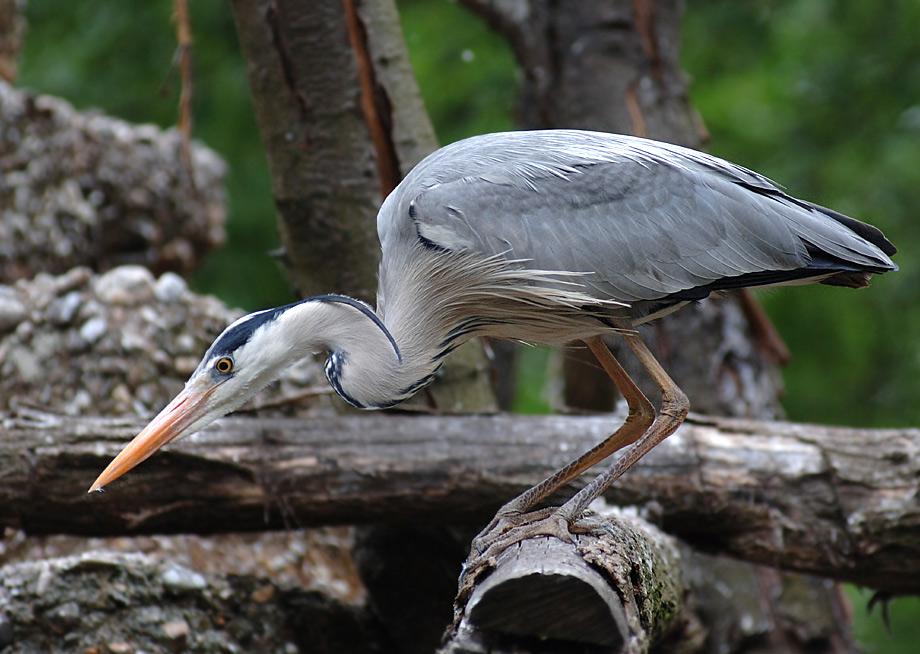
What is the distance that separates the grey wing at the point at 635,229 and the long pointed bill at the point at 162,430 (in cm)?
89

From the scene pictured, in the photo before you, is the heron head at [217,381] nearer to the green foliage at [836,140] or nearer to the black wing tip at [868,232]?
the black wing tip at [868,232]

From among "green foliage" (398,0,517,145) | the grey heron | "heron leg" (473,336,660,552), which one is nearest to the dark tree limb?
"heron leg" (473,336,660,552)

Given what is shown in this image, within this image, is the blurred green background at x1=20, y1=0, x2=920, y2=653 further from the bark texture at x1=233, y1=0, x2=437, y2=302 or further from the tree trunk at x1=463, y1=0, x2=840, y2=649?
the bark texture at x1=233, y1=0, x2=437, y2=302

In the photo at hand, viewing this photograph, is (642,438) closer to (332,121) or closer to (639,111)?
(332,121)

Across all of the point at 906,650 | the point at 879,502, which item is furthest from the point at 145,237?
the point at 906,650

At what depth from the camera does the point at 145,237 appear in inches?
274

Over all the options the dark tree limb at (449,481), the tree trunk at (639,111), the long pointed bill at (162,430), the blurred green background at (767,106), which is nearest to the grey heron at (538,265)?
the long pointed bill at (162,430)

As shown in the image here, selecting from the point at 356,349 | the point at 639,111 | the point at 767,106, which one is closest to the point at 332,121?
the point at 356,349

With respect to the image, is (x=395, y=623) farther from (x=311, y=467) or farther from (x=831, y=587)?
(x=831, y=587)

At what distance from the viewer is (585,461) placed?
3.21m

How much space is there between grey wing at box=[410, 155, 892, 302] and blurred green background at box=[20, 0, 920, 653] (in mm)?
3613

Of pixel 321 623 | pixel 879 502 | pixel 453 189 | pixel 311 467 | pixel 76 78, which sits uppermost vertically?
pixel 76 78

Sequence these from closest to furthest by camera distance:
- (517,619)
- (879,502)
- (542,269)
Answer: (517,619)
(542,269)
(879,502)

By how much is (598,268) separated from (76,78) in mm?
5880
